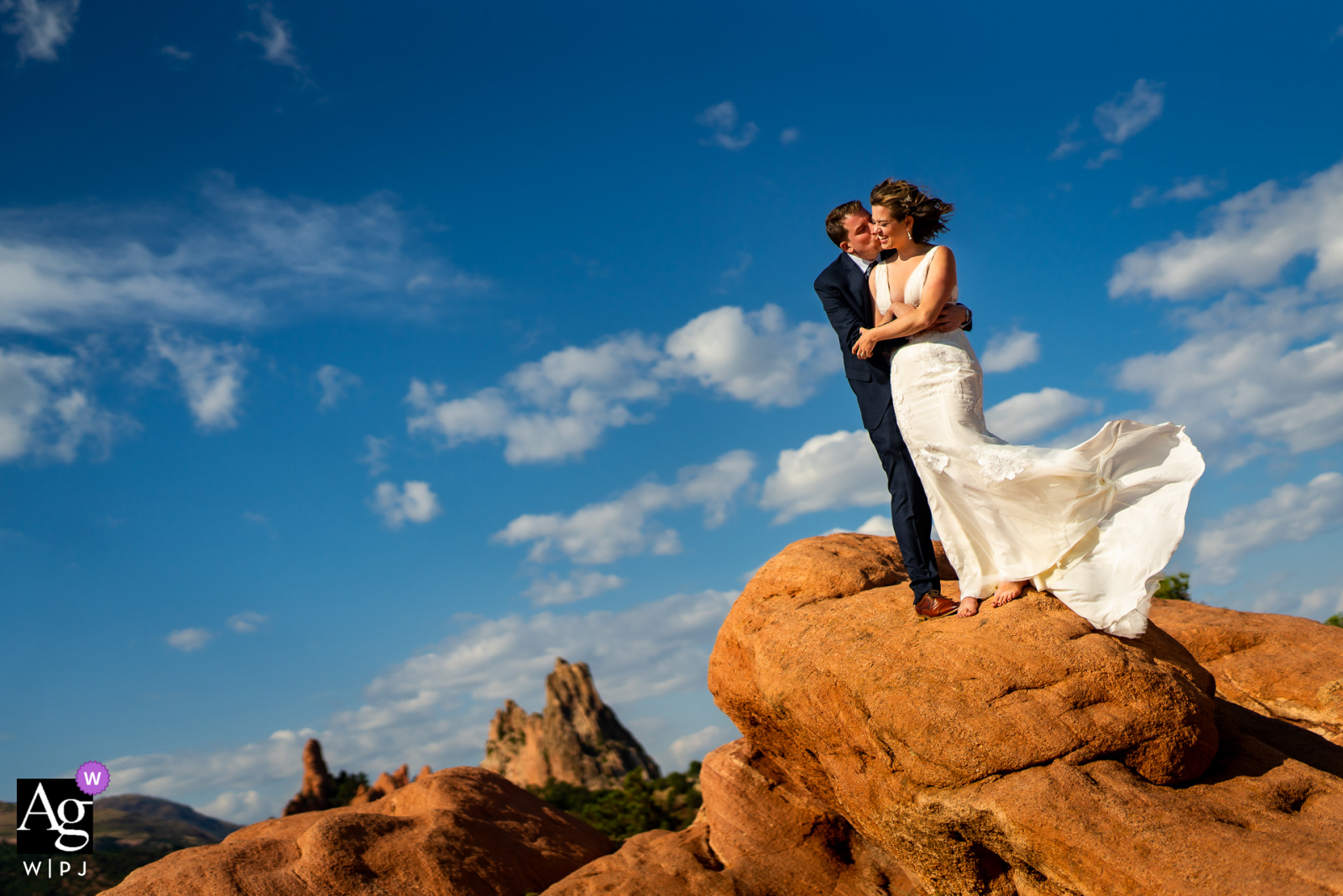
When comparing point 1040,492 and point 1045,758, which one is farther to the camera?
point 1040,492

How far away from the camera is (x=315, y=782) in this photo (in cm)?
7250

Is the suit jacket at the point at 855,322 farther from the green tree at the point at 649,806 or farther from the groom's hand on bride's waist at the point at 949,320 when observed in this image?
the green tree at the point at 649,806

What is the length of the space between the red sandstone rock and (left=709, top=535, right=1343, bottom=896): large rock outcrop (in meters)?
73.6

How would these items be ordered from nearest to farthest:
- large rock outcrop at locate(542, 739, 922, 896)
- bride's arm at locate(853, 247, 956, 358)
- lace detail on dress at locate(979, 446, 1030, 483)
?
1. lace detail on dress at locate(979, 446, 1030, 483)
2. bride's arm at locate(853, 247, 956, 358)
3. large rock outcrop at locate(542, 739, 922, 896)

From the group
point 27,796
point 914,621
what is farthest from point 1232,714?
point 27,796

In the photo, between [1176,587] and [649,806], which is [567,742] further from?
[1176,587]

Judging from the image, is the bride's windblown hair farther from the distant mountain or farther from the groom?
the distant mountain

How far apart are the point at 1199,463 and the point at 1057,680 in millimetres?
2445

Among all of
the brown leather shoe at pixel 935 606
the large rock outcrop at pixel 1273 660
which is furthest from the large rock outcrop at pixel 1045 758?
the large rock outcrop at pixel 1273 660

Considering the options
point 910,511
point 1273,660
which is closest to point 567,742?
point 1273,660

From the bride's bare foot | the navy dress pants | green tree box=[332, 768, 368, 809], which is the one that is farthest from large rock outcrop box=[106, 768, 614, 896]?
green tree box=[332, 768, 368, 809]

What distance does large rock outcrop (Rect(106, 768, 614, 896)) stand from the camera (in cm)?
1423

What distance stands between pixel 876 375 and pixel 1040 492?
1.97 m

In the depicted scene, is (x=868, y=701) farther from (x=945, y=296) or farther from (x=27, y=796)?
(x=27, y=796)
